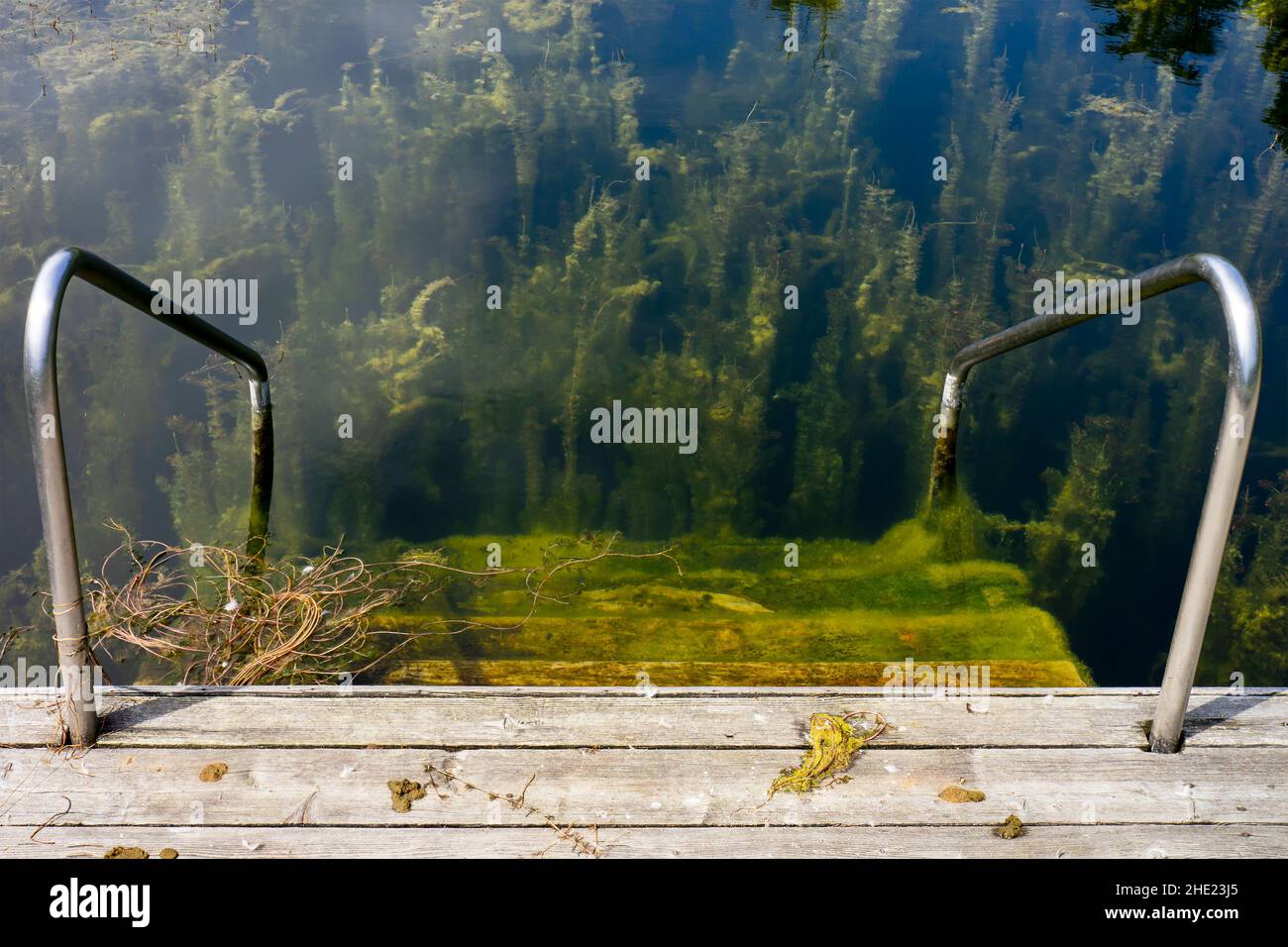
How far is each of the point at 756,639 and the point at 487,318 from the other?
2.70 meters

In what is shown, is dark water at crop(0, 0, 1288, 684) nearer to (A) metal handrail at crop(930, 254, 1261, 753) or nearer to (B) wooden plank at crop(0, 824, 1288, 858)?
(A) metal handrail at crop(930, 254, 1261, 753)

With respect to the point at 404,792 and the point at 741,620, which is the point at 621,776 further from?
the point at 741,620

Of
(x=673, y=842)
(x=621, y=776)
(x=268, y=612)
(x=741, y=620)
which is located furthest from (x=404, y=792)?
(x=741, y=620)

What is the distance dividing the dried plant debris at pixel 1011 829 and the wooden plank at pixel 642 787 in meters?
0.03

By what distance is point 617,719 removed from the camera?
2086mm

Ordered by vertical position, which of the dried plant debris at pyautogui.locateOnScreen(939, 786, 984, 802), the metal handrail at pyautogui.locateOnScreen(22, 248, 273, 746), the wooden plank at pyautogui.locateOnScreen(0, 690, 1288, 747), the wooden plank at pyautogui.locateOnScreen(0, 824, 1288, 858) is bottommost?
the wooden plank at pyautogui.locateOnScreen(0, 824, 1288, 858)

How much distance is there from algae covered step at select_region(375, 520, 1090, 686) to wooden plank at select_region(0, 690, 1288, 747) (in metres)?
0.66

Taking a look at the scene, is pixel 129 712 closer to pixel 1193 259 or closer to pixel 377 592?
pixel 377 592

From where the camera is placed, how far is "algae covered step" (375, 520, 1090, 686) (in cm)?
293

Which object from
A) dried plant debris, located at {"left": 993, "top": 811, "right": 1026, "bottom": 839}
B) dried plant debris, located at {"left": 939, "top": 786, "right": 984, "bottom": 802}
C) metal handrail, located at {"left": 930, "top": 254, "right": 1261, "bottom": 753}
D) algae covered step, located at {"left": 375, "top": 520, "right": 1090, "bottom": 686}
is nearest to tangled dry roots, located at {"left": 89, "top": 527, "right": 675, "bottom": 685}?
algae covered step, located at {"left": 375, "top": 520, "right": 1090, "bottom": 686}

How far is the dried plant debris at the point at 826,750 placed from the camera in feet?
6.34

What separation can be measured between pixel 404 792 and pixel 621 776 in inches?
16.7

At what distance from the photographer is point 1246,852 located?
1.81 metres

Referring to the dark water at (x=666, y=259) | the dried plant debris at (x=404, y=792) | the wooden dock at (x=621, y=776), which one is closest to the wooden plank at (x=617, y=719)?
the wooden dock at (x=621, y=776)
